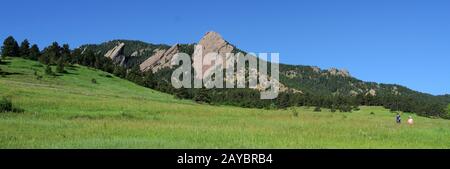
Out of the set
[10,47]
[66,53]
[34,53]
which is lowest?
[34,53]

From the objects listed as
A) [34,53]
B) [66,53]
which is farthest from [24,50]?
[66,53]

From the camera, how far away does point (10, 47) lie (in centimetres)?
14288

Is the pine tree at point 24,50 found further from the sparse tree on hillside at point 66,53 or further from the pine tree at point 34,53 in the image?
the sparse tree on hillside at point 66,53

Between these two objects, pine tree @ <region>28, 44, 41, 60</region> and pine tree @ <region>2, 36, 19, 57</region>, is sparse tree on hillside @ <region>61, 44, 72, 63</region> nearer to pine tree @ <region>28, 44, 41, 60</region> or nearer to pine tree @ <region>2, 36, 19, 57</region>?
pine tree @ <region>28, 44, 41, 60</region>

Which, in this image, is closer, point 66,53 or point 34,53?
point 34,53

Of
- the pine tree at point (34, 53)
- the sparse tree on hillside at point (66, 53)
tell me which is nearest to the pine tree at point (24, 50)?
the pine tree at point (34, 53)

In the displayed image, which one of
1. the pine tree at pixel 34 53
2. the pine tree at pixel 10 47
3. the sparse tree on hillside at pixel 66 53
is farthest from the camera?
the sparse tree on hillside at pixel 66 53

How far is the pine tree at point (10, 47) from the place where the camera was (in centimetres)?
14175

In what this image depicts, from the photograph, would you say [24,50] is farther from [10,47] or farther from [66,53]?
[66,53]

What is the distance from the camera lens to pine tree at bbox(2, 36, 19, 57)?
142 metres
